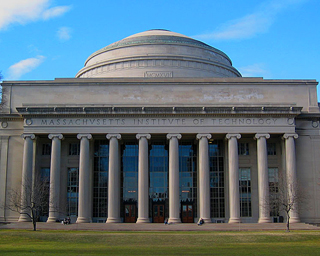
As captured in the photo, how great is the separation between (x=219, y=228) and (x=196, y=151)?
14131 millimetres

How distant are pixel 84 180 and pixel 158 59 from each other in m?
25.2

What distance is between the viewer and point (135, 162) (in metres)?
65.1

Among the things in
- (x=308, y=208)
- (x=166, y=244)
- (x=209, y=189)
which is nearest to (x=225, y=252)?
(x=166, y=244)

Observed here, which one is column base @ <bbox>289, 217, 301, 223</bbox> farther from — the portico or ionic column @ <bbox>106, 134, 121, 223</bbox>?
ionic column @ <bbox>106, 134, 121, 223</bbox>

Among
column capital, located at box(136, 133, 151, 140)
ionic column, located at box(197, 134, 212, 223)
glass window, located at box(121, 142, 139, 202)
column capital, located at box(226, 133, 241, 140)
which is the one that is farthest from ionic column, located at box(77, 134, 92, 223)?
column capital, located at box(226, 133, 241, 140)

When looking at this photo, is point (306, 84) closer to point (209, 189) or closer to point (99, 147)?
point (209, 189)

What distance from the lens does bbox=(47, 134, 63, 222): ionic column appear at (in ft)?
196

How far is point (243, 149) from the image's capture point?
64.6m

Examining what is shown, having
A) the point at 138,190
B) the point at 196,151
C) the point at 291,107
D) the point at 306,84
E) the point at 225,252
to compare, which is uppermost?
the point at 306,84

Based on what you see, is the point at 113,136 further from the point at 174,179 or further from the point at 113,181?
the point at 174,179

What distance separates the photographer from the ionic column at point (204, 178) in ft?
197

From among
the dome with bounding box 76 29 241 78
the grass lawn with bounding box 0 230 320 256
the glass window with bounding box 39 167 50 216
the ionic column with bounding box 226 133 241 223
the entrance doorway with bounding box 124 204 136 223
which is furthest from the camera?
the dome with bounding box 76 29 241 78

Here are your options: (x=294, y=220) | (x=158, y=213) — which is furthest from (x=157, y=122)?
(x=294, y=220)

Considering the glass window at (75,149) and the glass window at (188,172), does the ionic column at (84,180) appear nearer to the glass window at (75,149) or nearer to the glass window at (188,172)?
the glass window at (75,149)
